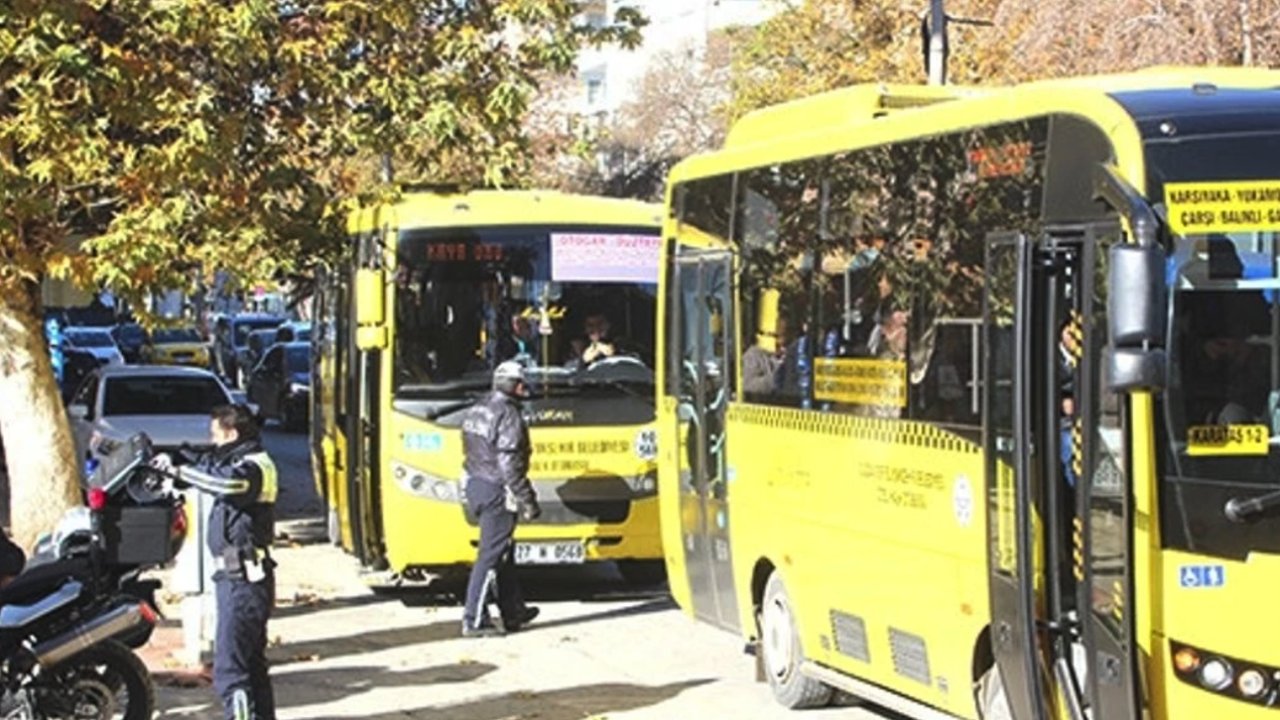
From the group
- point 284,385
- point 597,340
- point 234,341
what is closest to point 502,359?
point 597,340

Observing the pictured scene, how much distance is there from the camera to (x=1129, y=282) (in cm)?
722

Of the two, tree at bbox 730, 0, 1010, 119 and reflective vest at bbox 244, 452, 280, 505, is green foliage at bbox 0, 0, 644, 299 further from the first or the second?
tree at bbox 730, 0, 1010, 119

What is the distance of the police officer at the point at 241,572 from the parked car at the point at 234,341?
45145 mm

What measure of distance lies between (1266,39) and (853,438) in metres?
12.4

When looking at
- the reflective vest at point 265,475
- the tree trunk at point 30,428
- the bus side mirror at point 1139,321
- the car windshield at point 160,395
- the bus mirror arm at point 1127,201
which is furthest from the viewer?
the car windshield at point 160,395

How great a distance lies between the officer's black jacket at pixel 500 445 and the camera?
49.0 ft

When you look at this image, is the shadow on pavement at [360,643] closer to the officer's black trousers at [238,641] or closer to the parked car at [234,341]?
the officer's black trousers at [238,641]

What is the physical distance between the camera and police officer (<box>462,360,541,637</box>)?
588 inches

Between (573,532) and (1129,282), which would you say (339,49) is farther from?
(1129,282)

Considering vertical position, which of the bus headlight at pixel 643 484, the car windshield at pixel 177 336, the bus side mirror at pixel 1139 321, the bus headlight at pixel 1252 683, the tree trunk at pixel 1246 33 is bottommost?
the bus headlight at pixel 643 484

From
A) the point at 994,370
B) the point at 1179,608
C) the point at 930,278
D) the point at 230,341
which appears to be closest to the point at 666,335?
the point at 930,278

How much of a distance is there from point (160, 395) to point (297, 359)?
1692 centimetres

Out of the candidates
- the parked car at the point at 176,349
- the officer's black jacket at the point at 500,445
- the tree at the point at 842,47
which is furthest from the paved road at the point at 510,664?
the parked car at the point at 176,349

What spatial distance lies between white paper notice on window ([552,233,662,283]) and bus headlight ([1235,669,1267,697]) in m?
9.71
